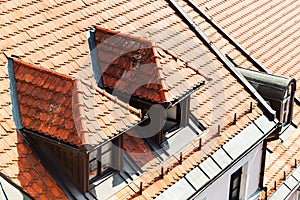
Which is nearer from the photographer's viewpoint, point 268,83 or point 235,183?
point 235,183

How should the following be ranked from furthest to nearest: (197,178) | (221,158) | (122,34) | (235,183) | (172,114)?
(235,183) → (221,158) → (172,114) → (197,178) → (122,34)

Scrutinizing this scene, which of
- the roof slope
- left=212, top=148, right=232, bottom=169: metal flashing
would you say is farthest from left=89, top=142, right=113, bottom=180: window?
the roof slope

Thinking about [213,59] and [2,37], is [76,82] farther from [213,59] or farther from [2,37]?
[213,59]

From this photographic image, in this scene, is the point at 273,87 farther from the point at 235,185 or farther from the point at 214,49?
the point at 235,185

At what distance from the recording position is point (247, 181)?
72.9ft

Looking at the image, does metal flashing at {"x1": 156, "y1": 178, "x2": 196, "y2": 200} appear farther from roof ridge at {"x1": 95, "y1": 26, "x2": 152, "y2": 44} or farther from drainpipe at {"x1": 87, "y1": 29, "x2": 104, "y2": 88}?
roof ridge at {"x1": 95, "y1": 26, "x2": 152, "y2": 44}

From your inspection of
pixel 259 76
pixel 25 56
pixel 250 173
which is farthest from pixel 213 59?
pixel 25 56

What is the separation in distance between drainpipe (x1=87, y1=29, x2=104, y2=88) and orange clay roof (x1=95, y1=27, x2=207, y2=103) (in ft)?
0.31

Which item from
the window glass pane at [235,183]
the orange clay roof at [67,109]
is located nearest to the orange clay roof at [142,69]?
the orange clay roof at [67,109]

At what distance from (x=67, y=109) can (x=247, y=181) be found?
794 cm

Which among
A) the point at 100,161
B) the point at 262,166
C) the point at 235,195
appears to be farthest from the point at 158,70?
the point at 262,166

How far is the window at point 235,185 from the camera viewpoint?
21.7m

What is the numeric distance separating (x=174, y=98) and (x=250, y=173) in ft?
17.5

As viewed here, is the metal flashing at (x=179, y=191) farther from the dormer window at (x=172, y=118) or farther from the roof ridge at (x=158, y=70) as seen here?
the roof ridge at (x=158, y=70)
